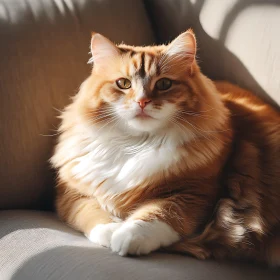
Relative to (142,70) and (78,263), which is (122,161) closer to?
(142,70)

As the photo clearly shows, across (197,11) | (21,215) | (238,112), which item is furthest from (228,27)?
(21,215)

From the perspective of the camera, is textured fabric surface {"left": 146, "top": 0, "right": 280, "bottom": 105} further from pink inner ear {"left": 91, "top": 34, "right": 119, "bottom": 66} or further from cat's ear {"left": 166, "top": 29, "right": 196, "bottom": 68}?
pink inner ear {"left": 91, "top": 34, "right": 119, "bottom": 66}

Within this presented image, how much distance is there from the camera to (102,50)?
143 centimetres

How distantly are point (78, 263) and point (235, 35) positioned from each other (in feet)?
3.13

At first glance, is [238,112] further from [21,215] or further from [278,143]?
[21,215]

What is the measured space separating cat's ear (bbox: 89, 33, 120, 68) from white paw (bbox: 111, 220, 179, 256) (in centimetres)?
48

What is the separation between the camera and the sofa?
48.9 inches

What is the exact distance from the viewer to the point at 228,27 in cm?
171

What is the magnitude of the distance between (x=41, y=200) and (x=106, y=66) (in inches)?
19.0

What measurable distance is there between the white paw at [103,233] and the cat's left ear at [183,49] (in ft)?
1.63

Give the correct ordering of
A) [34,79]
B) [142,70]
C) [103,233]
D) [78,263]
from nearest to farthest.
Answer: [78,263] < [103,233] < [142,70] < [34,79]

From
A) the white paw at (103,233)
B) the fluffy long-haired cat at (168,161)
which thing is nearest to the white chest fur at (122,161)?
the fluffy long-haired cat at (168,161)

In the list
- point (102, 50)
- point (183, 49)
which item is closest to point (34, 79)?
point (102, 50)

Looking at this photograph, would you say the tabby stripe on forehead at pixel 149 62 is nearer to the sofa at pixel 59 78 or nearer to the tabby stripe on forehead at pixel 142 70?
the tabby stripe on forehead at pixel 142 70
